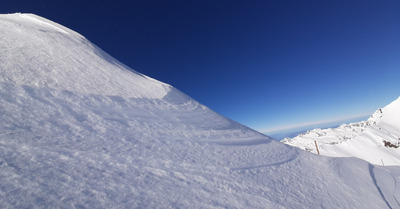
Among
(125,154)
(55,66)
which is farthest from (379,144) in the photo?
(55,66)

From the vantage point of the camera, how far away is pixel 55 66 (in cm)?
374

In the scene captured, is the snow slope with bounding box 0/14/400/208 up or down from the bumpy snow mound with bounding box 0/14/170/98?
down

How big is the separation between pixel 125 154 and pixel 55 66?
9.25 feet

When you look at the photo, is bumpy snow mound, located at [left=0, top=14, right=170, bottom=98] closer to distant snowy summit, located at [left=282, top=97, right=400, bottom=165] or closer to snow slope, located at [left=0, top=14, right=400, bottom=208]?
snow slope, located at [left=0, top=14, right=400, bottom=208]

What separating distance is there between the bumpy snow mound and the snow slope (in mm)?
23

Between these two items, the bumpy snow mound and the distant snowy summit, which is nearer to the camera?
the bumpy snow mound

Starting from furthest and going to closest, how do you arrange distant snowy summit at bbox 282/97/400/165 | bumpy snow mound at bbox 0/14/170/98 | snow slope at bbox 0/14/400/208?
1. distant snowy summit at bbox 282/97/400/165
2. bumpy snow mound at bbox 0/14/170/98
3. snow slope at bbox 0/14/400/208

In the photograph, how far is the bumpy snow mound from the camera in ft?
10.1

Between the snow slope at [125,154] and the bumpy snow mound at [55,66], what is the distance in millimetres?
23

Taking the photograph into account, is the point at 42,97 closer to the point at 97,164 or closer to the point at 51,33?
the point at 97,164

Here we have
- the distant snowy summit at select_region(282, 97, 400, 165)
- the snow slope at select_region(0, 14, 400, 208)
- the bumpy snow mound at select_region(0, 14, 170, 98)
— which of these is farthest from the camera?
the distant snowy summit at select_region(282, 97, 400, 165)

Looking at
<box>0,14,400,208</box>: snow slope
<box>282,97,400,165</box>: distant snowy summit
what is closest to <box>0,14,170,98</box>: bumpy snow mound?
<box>0,14,400,208</box>: snow slope

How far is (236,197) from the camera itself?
2379 mm

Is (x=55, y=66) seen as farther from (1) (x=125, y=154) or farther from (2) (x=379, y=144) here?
(2) (x=379, y=144)
